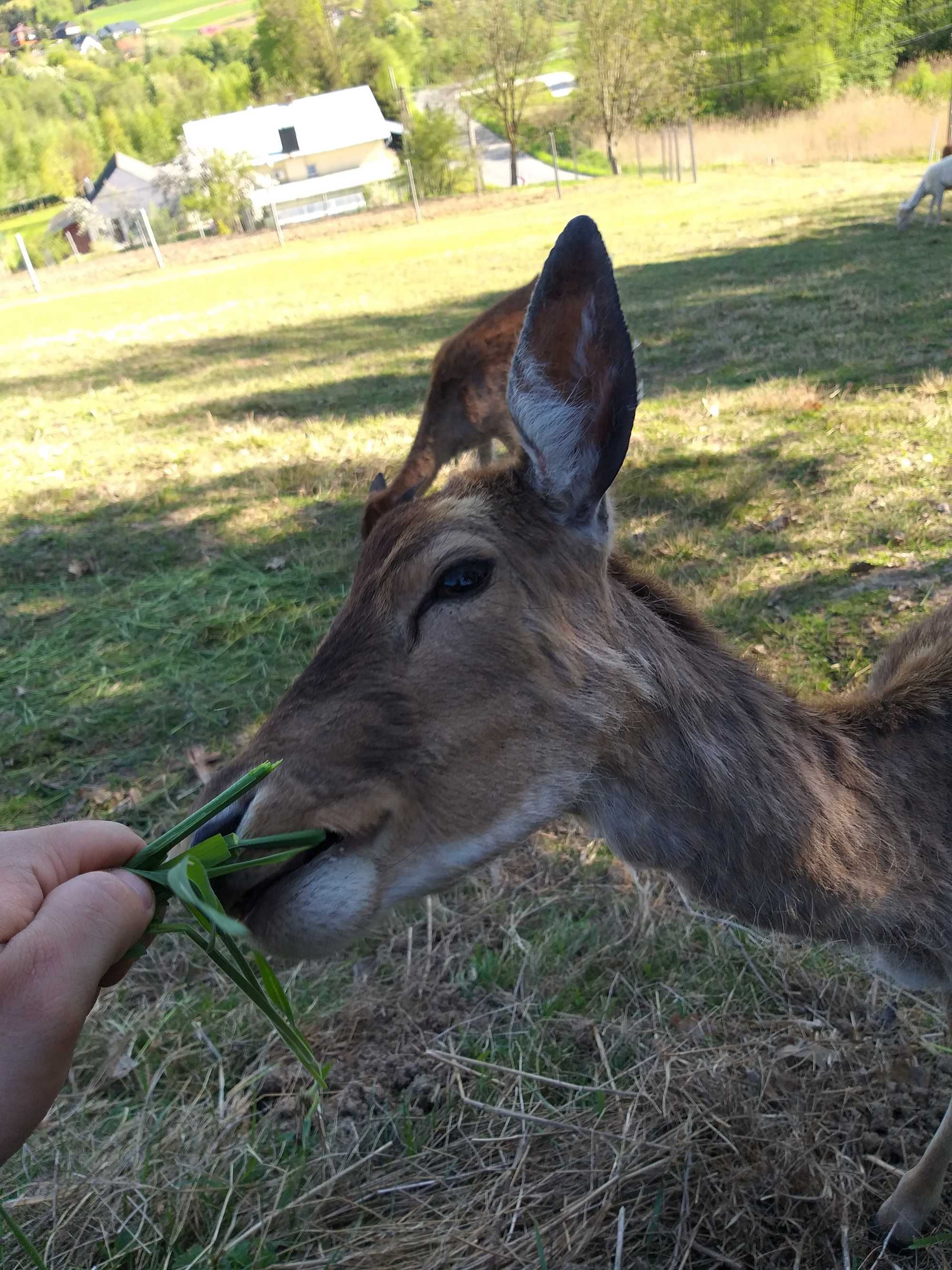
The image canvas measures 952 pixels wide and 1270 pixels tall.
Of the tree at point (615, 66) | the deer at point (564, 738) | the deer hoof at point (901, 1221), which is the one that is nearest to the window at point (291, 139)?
the tree at point (615, 66)

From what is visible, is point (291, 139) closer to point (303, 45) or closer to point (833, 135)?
point (303, 45)

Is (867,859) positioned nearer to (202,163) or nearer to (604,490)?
(604,490)

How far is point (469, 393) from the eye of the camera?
7.44 meters

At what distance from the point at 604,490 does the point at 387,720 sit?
706 millimetres

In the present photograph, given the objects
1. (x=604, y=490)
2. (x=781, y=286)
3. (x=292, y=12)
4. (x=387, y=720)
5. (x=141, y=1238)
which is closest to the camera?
(x=387, y=720)

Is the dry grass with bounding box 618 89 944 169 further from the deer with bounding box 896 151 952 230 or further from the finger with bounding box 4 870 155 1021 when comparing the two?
the finger with bounding box 4 870 155 1021

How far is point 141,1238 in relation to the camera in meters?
2.41

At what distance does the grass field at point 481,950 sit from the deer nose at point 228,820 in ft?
4.85

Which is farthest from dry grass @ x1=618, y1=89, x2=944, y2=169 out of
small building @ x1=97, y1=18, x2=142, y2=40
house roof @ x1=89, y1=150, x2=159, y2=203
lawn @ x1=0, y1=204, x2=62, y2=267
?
small building @ x1=97, y1=18, x2=142, y2=40

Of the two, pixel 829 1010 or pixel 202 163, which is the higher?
pixel 202 163

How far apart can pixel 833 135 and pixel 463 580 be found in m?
44.2

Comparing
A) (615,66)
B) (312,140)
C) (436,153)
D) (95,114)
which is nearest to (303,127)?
(312,140)

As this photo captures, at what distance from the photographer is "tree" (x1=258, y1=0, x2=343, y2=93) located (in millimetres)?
83500

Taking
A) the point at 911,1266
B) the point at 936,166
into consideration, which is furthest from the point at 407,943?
the point at 936,166
